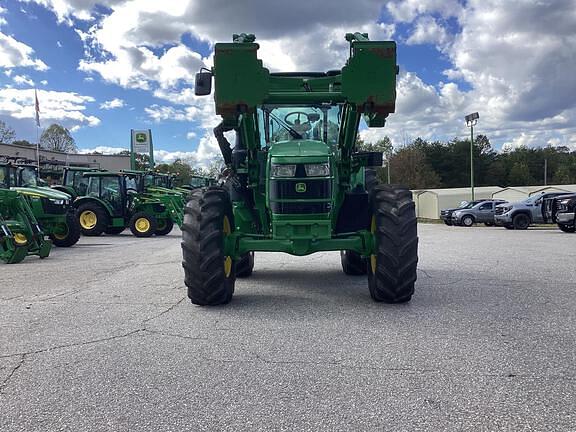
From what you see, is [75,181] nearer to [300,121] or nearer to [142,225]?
[142,225]

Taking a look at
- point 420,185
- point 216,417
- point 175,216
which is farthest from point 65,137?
point 216,417

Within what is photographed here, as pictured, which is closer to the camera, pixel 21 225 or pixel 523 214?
pixel 21 225

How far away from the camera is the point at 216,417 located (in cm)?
306

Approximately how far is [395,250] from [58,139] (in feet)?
246

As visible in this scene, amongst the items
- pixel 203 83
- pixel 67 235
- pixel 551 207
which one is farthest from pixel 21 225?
pixel 551 207

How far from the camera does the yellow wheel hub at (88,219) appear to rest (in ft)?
64.3

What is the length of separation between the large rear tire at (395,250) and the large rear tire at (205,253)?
1.82 meters

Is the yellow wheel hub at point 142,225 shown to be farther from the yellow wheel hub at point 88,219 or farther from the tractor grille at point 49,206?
the tractor grille at point 49,206

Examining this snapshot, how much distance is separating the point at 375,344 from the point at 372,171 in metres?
4.60

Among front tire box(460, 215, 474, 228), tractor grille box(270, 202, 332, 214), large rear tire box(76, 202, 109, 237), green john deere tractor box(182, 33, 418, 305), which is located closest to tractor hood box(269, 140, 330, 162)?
green john deere tractor box(182, 33, 418, 305)

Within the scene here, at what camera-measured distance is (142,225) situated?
1994cm

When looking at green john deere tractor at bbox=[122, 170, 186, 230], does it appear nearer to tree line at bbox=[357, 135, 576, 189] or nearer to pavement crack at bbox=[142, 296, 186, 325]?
pavement crack at bbox=[142, 296, 186, 325]

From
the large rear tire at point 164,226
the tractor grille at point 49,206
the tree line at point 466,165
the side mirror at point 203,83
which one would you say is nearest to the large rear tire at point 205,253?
the side mirror at point 203,83

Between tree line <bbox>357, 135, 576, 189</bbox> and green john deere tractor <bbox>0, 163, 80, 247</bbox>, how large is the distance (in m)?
56.1
